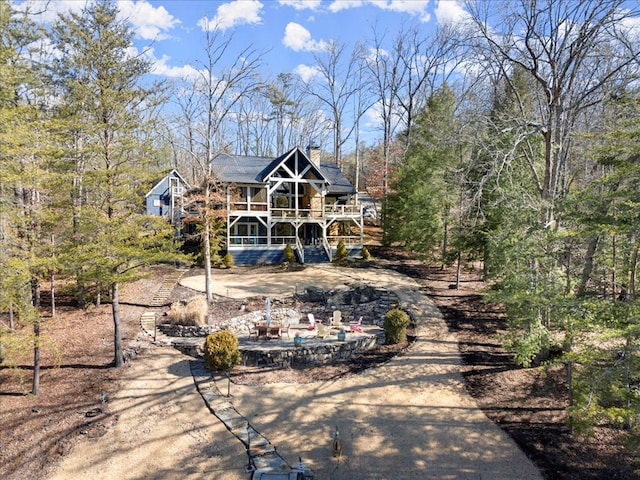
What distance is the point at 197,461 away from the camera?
879 cm

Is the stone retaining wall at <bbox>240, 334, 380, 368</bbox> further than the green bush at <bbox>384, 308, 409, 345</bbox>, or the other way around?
the green bush at <bbox>384, 308, 409, 345</bbox>

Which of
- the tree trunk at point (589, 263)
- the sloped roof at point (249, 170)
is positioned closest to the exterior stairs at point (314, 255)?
the sloped roof at point (249, 170)

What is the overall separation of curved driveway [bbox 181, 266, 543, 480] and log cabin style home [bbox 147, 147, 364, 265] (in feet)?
49.9

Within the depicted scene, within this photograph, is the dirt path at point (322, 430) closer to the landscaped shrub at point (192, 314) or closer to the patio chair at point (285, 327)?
the landscaped shrub at point (192, 314)

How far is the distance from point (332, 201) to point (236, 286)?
1287 centimetres

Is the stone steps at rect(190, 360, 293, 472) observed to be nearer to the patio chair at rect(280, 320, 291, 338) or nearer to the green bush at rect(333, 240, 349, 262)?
the patio chair at rect(280, 320, 291, 338)

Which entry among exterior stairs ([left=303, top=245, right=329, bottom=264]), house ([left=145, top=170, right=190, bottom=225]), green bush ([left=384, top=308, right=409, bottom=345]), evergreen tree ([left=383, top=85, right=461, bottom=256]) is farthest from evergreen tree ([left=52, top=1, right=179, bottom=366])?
house ([left=145, top=170, right=190, bottom=225])

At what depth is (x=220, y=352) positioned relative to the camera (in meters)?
12.7

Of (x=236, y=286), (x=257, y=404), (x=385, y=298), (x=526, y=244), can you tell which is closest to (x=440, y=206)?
(x=385, y=298)

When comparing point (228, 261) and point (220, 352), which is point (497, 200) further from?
point (228, 261)

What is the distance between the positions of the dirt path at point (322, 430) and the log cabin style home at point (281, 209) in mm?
14753

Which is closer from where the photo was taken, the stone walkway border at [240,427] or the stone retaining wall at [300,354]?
the stone walkway border at [240,427]

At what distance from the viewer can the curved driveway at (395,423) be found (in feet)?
28.1

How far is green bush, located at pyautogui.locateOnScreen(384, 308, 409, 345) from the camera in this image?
14.7 m
